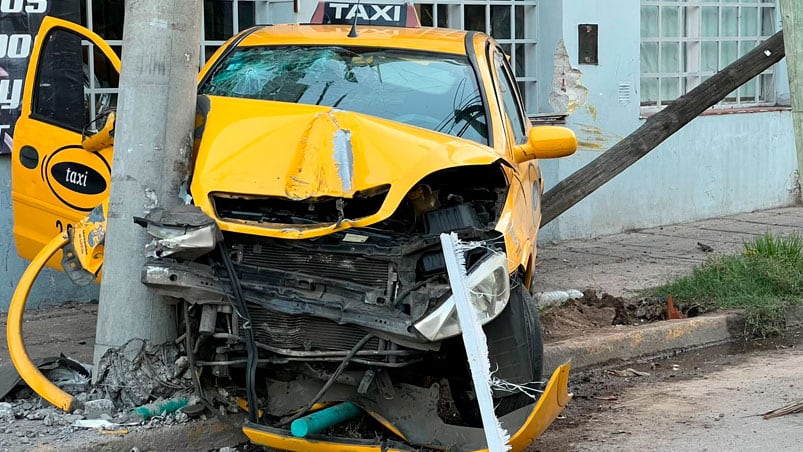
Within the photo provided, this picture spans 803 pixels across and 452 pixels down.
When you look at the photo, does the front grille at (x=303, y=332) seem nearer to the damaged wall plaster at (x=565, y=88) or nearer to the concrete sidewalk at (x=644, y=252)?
the concrete sidewalk at (x=644, y=252)

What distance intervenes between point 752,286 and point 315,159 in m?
4.82

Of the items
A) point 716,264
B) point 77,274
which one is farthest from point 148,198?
point 716,264

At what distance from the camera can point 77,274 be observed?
5.77 m

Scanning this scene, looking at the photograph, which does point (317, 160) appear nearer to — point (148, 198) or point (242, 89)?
point (148, 198)

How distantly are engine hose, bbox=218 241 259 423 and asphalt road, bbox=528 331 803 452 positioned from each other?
1.50 meters

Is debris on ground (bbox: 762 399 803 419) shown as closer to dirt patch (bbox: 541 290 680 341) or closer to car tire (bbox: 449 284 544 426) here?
car tire (bbox: 449 284 544 426)

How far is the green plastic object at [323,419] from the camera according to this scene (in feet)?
15.8

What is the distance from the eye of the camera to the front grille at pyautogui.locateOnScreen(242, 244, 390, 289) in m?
4.73

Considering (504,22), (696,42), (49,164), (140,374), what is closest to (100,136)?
(49,164)

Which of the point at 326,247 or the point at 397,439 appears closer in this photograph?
the point at 326,247

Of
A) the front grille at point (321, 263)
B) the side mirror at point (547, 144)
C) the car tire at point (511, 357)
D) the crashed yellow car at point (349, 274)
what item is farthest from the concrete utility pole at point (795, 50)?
the front grille at point (321, 263)

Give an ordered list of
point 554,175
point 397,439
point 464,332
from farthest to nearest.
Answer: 1. point 554,175
2. point 397,439
3. point 464,332

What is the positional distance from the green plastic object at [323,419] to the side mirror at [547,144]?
1714 millimetres

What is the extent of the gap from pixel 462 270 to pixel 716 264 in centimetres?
489
